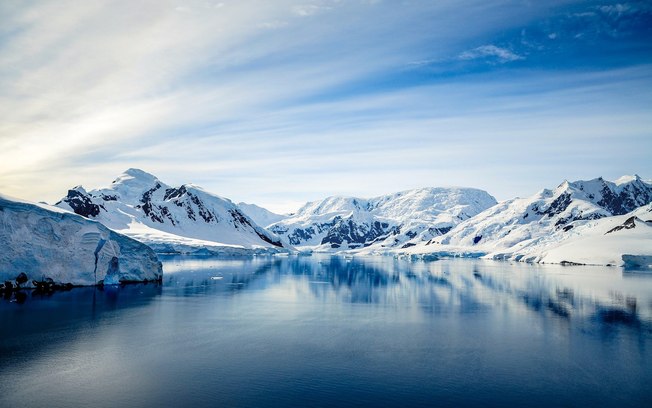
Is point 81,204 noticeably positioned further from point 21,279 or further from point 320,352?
point 320,352

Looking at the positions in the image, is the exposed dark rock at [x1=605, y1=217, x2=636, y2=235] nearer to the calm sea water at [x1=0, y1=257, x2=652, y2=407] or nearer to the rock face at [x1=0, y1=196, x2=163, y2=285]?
the calm sea water at [x1=0, y1=257, x2=652, y2=407]

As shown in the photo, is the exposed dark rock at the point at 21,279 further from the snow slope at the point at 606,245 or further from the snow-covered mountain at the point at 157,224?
the snow slope at the point at 606,245

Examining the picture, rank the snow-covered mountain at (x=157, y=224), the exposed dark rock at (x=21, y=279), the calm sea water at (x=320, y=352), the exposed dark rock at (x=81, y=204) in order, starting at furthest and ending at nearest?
the exposed dark rock at (x=81, y=204), the snow-covered mountain at (x=157, y=224), the exposed dark rock at (x=21, y=279), the calm sea water at (x=320, y=352)

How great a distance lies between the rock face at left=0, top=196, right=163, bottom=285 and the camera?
44844mm

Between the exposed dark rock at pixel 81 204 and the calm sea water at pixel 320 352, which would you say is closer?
the calm sea water at pixel 320 352

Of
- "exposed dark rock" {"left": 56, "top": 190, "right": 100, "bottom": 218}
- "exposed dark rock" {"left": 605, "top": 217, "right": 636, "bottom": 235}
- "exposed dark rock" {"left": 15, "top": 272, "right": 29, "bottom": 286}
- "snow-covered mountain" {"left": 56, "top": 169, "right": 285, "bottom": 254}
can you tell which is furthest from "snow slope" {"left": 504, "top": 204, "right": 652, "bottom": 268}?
"exposed dark rock" {"left": 56, "top": 190, "right": 100, "bottom": 218}

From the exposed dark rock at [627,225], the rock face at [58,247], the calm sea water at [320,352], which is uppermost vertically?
the exposed dark rock at [627,225]

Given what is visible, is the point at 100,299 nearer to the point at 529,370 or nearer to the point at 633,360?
the point at 529,370

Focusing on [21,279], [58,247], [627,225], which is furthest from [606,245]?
[21,279]

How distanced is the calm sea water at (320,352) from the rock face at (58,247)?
231 inches

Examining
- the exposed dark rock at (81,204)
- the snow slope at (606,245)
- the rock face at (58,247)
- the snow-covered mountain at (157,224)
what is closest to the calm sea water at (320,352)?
the rock face at (58,247)

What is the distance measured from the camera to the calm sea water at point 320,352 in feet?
60.6

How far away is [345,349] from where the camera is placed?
25812mm

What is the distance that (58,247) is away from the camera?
1901 inches
